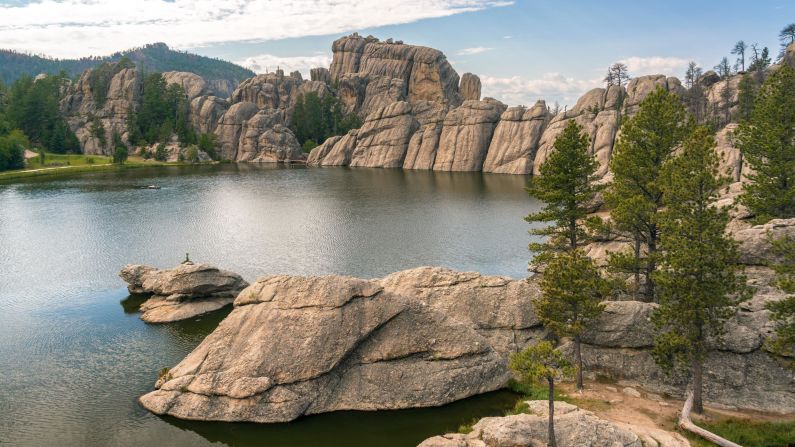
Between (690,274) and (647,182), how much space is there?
43.3 feet

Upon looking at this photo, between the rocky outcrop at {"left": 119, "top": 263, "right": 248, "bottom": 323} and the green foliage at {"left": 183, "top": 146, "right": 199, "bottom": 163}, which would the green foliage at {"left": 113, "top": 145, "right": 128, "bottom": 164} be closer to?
the green foliage at {"left": 183, "top": 146, "right": 199, "bottom": 163}

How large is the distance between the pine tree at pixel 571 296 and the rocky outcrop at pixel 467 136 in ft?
443

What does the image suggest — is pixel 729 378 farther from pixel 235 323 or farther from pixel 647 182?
pixel 235 323

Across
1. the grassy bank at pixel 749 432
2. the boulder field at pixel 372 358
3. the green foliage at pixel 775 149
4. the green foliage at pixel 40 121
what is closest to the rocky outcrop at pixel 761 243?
the boulder field at pixel 372 358

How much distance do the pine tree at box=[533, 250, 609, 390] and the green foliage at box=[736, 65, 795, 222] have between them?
22.4m

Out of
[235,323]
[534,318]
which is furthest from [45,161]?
[534,318]

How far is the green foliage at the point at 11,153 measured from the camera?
150m

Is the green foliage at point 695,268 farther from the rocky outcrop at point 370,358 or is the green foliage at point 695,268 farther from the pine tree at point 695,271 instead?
the rocky outcrop at point 370,358

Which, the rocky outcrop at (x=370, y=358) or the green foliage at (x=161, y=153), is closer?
the rocky outcrop at (x=370, y=358)

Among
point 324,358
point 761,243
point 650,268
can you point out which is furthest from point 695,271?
point 324,358

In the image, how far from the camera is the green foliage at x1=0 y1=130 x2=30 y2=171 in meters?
150

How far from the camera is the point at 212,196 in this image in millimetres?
116812

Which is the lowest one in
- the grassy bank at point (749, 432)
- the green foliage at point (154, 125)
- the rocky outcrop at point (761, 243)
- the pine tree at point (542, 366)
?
the grassy bank at point (749, 432)

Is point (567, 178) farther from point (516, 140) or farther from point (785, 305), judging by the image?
point (516, 140)
